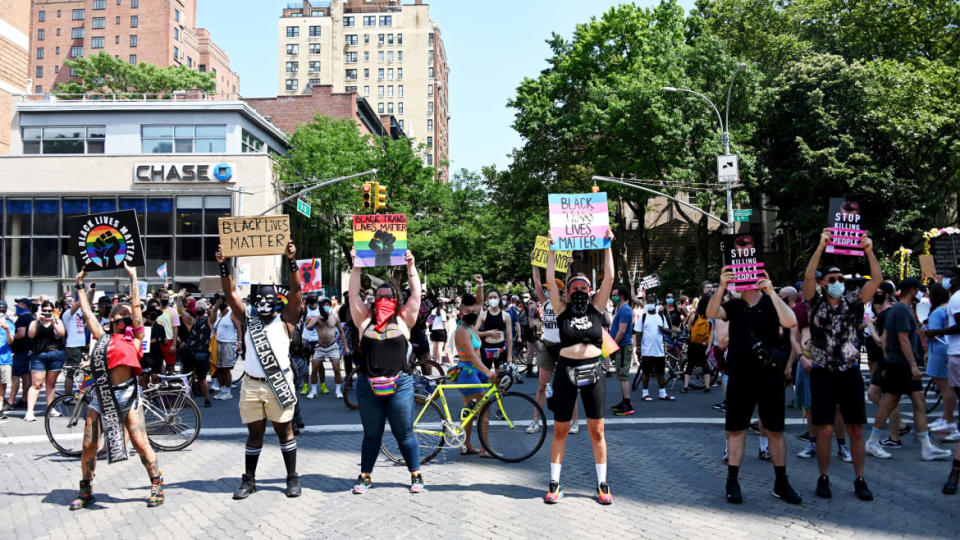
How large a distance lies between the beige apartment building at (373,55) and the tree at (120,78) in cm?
4695

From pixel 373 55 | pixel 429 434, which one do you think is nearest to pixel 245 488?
pixel 429 434

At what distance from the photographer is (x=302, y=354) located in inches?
457

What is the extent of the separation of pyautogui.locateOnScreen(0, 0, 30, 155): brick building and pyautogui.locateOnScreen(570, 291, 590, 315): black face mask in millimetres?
36165

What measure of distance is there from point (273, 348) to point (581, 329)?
277 cm

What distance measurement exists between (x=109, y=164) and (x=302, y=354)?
31.5 meters

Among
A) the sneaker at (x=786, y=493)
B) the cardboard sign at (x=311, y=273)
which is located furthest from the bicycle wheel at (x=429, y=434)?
the cardboard sign at (x=311, y=273)

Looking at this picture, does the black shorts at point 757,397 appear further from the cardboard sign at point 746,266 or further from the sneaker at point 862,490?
the sneaker at point 862,490

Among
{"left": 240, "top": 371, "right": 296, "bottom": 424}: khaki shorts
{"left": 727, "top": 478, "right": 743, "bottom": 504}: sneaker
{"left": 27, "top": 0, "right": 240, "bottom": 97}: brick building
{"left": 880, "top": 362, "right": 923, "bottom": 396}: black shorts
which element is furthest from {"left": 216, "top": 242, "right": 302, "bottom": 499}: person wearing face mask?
{"left": 27, "top": 0, "right": 240, "bottom": 97}: brick building

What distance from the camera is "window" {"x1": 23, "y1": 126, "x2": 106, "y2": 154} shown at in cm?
3816

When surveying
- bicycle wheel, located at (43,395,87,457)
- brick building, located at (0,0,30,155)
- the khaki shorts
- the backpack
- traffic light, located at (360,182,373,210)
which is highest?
brick building, located at (0,0,30,155)

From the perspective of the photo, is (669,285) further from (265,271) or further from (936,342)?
(936,342)

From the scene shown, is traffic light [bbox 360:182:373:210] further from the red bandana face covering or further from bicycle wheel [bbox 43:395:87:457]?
the red bandana face covering

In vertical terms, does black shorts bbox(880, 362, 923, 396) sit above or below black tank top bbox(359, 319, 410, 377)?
below

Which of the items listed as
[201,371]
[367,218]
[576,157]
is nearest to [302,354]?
[201,371]
